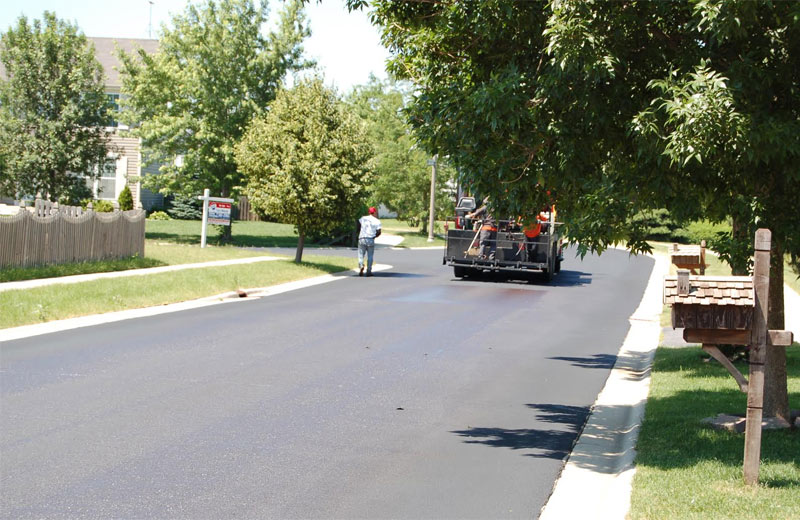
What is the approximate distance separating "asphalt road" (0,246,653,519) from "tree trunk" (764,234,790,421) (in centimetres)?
179

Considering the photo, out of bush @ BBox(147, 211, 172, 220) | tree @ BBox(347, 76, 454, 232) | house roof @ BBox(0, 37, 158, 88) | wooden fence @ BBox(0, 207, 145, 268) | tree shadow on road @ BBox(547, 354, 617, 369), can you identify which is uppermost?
house roof @ BBox(0, 37, 158, 88)

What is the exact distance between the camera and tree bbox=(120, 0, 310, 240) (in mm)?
33969

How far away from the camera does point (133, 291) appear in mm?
17766

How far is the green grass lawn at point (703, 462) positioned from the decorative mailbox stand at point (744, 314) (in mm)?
305

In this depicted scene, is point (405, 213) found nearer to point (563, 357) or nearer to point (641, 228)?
point (563, 357)

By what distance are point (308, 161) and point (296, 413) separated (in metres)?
16.7

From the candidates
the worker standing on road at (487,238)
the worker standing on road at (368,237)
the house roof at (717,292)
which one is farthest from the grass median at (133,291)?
the house roof at (717,292)

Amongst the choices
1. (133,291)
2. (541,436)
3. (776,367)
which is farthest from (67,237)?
(776,367)

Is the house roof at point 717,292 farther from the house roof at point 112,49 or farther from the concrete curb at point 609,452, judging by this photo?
the house roof at point 112,49

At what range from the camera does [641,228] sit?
26.3 ft

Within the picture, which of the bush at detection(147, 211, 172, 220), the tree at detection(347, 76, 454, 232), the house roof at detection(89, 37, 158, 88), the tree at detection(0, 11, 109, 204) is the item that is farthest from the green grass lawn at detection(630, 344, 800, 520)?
the house roof at detection(89, 37, 158, 88)

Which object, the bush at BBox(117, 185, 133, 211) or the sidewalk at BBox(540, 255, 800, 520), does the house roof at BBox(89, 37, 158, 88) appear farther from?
the sidewalk at BBox(540, 255, 800, 520)

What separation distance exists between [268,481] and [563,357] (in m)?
7.17

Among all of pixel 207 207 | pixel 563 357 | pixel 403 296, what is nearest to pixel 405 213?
pixel 207 207
